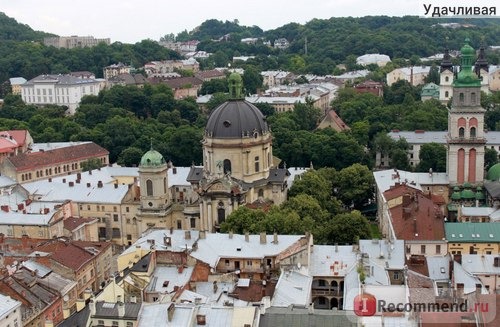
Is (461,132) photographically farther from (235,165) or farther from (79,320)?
(79,320)

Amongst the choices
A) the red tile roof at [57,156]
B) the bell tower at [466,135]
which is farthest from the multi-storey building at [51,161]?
the bell tower at [466,135]

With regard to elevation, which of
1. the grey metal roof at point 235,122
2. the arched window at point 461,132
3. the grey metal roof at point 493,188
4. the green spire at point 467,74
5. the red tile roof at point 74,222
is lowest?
the red tile roof at point 74,222

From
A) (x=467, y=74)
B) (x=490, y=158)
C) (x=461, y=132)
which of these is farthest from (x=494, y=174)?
(x=490, y=158)

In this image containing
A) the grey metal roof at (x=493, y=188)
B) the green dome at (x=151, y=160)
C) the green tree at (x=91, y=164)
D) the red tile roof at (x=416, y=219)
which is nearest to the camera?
the red tile roof at (x=416, y=219)

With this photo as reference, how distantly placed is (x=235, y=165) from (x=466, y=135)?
26942 millimetres

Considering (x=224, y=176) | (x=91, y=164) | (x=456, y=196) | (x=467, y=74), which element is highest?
(x=467, y=74)

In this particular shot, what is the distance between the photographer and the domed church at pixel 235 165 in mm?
77938

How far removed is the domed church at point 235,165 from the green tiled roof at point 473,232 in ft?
63.0

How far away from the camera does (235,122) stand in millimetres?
79875

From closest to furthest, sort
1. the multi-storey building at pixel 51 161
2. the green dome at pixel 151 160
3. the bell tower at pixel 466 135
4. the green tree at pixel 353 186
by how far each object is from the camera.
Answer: the green dome at pixel 151 160, the bell tower at pixel 466 135, the green tree at pixel 353 186, the multi-storey building at pixel 51 161

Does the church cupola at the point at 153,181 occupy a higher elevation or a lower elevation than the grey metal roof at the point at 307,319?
higher

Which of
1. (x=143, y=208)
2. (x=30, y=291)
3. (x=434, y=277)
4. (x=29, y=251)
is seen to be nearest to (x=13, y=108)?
(x=143, y=208)

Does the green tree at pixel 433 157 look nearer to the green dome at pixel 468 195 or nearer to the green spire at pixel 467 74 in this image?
the green spire at pixel 467 74

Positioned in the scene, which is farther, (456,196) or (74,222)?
(456,196)
